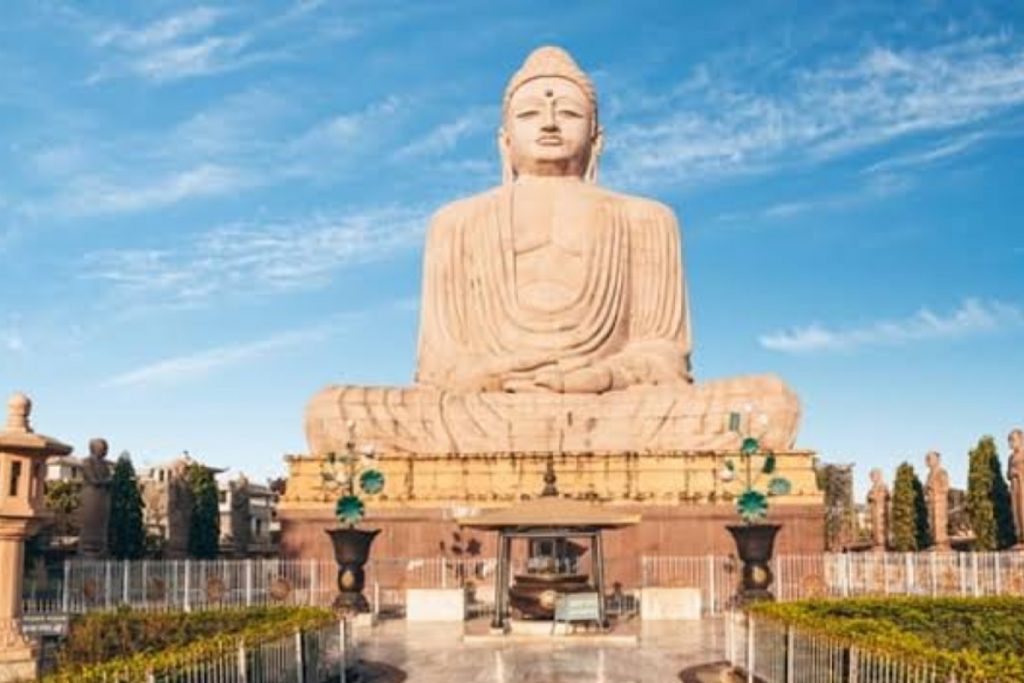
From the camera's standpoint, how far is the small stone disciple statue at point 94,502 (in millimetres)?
21922

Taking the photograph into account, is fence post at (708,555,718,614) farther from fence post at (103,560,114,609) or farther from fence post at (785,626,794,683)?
fence post at (103,560,114,609)

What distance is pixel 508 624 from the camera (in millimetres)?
14281

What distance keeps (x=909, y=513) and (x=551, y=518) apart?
20.3 meters

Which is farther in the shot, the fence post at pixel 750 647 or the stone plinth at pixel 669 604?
the stone plinth at pixel 669 604

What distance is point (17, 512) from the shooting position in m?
12.5

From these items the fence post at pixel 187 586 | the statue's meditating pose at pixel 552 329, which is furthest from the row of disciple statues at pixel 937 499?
the fence post at pixel 187 586

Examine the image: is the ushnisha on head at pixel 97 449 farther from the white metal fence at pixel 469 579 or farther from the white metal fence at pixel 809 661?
the white metal fence at pixel 809 661

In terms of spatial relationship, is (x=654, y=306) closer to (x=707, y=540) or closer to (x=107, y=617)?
(x=707, y=540)

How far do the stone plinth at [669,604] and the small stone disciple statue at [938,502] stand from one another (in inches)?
520

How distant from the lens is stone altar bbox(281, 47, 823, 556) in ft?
70.0

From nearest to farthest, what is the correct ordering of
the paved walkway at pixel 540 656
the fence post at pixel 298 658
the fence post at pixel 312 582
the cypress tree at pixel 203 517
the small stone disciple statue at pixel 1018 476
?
the fence post at pixel 298 658, the paved walkway at pixel 540 656, the fence post at pixel 312 582, the small stone disciple statue at pixel 1018 476, the cypress tree at pixel 203 517

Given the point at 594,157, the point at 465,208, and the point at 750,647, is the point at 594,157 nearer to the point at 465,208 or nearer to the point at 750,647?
the point at 465,208

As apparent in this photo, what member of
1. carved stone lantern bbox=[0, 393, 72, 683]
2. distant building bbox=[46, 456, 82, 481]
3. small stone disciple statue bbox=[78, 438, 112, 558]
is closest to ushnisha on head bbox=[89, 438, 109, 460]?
small stone disciple statue bbox=[78, 438, 112, 558]

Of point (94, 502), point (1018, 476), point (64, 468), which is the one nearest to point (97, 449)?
point (94, 502)
